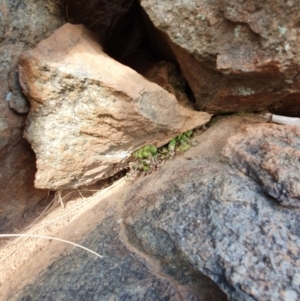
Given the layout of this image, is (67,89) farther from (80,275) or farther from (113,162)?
(80,275)

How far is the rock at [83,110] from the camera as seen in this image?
1.58m

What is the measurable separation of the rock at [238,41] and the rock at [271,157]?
0.72ft

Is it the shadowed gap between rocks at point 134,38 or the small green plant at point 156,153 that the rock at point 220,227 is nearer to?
the small green plant at point 156,153

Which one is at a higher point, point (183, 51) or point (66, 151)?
point (183, 51)

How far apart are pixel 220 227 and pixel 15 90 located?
123 centimetres

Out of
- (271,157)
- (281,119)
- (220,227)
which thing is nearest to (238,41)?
(271,157)

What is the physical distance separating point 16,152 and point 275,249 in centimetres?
142

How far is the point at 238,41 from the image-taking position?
1.46m

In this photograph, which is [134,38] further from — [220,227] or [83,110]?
[220,227]

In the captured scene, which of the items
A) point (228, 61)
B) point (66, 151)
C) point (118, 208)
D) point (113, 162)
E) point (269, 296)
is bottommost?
point (269, 296)

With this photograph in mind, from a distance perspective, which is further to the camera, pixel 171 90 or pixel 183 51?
pixel 171 90

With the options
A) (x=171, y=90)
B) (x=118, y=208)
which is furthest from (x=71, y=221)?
(x=171, y=90)

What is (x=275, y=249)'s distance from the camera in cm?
120

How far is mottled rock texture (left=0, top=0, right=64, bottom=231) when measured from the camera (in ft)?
5.17
